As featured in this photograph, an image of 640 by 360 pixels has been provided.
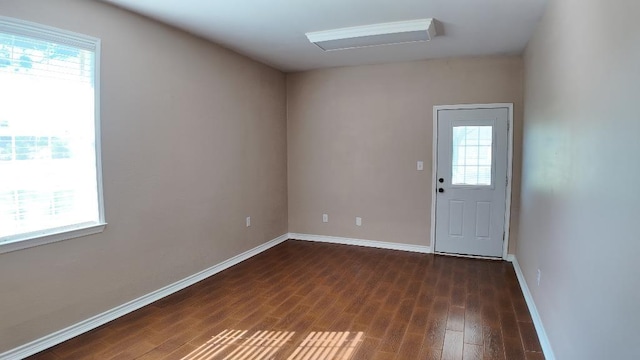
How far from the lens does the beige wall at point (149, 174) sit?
2.49 m

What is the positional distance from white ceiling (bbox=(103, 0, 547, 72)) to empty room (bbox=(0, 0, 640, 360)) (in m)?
0.03

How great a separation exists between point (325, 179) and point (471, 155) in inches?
80.9

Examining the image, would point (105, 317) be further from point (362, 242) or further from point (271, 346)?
point (362, 242)

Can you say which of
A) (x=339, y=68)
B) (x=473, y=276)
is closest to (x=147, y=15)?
(x=339, y=68)

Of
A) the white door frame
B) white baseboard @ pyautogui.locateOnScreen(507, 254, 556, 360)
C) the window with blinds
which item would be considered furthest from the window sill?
the white door frame

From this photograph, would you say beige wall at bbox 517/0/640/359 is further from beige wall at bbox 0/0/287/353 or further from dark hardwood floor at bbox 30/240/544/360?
beige wall at bbox 0/0/287/353

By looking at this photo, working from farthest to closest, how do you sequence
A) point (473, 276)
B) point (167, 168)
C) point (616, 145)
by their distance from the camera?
point (473, 276), point (167, 168), point (616, 145)

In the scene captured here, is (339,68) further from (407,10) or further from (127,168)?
(127,168)

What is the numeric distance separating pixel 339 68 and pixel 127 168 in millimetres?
3247

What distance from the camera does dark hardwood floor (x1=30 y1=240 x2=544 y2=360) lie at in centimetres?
251

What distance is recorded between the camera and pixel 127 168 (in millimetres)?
3016

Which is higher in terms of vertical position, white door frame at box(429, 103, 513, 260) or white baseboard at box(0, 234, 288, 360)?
white door frame at box(429, 103, 513, 260)

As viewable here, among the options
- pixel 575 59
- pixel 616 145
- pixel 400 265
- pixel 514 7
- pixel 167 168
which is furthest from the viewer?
pixel 400 265

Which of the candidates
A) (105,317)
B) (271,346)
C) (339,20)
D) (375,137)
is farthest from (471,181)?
(105,317)
